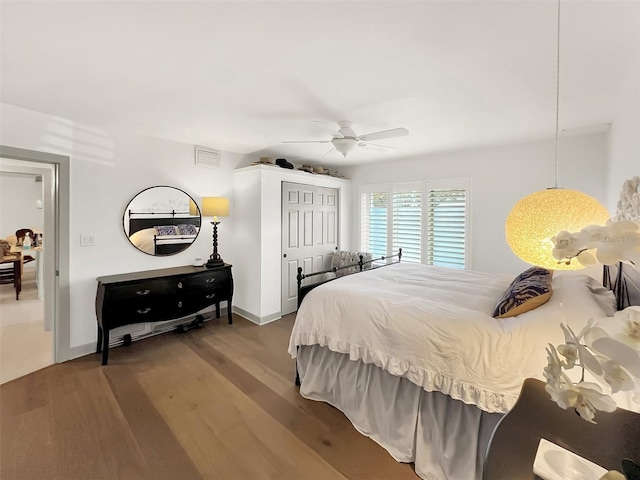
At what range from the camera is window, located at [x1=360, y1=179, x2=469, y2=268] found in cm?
413

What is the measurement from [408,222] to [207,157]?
3305mm

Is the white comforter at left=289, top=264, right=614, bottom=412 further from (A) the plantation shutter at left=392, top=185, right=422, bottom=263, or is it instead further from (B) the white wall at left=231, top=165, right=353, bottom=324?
(A) the plantation shutter at left=392, top=185, right=422, bottom=263

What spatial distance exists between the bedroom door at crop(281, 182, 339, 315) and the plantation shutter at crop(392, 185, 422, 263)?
109 cm

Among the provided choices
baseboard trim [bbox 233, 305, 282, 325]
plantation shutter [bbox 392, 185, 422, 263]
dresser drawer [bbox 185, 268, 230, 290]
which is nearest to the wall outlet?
dresser drawer [bbox 185, 268, 230, 290]

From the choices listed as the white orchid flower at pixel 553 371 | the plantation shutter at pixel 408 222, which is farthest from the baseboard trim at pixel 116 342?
the white orchid flower at pixel 553 371

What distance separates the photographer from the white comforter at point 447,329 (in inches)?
55.0

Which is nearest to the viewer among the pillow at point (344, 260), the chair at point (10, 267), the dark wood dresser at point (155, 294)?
the dark wood dresser at point (155, 294)

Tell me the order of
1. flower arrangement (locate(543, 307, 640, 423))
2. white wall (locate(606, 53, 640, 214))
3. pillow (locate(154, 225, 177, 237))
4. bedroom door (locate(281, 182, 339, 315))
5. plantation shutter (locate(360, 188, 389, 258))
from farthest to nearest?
plantation shutter (locate(360, 188, 389, 258)), bedroom door (locate(281, 182, 339, 315)), pillow (locate(154, 225, 177, 237)), white wall (locate(606, 53, 640, 214)), flower arrangement (locate(543, 307, 640, 423))

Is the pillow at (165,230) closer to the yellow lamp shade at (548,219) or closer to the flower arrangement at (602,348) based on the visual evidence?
the yellow lamp shade at (548,219)

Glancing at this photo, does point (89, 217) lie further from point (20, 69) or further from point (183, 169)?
point (20, 69)

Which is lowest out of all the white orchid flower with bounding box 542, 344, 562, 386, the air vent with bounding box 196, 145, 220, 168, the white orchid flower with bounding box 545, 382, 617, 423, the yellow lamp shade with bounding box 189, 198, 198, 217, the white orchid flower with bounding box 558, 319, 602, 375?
the white orchid flower with bounding box 545, 382, 617, 423

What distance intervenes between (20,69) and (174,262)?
2.36 metres

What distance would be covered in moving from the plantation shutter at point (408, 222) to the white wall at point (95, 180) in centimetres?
346

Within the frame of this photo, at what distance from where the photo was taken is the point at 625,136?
211 cm
